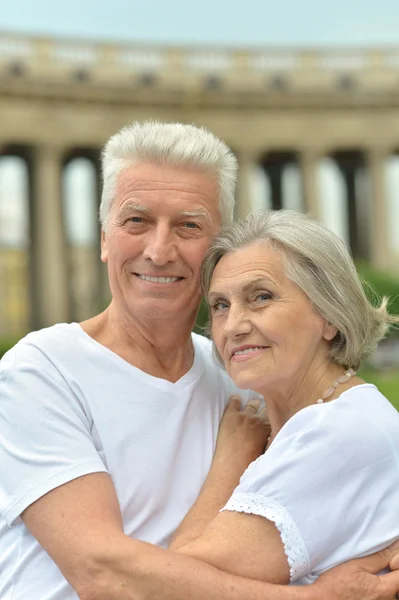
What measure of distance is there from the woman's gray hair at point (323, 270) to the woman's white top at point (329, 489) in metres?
0.75

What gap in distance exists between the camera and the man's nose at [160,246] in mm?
6566

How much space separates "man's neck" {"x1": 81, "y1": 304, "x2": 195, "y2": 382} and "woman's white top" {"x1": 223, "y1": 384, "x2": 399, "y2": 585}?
4.85 feet

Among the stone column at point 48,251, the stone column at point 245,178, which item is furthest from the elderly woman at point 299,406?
the stone column at point 48,251

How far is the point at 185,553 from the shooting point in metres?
5.48

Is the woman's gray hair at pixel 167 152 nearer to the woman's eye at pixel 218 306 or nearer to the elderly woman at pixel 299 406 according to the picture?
the elderly woman at pixel 299 406

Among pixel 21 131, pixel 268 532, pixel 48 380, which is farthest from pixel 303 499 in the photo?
pixel 21 131

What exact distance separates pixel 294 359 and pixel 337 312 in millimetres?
422

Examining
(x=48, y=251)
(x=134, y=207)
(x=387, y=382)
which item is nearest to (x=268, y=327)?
(x=134, y=207)

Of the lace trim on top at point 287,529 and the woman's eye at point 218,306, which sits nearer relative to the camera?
the lace trim on top at point 287,529

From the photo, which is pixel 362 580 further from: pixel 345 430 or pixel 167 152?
pixel 167 152

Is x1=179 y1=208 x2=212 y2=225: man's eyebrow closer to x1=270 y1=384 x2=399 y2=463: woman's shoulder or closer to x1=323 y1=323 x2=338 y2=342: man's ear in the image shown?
x1=323 y1=323 x2=338 y2=342: man's ear

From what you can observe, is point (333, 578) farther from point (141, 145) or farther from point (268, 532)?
point (141, 145)

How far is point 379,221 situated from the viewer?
60.8 meters

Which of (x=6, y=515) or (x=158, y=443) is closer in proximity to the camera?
(x=6, y=515)
